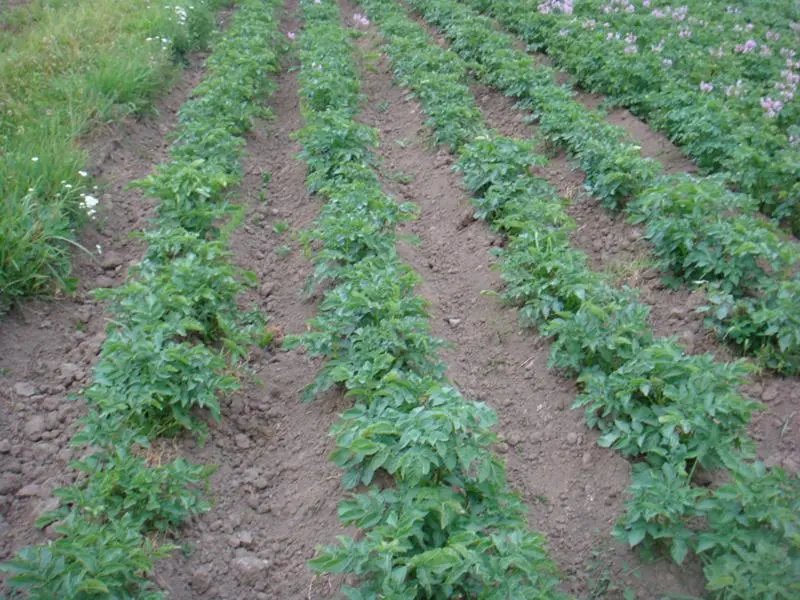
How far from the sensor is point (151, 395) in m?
3.86

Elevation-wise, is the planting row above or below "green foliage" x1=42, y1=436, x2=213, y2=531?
above

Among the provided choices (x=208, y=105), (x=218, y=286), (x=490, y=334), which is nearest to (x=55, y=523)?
(x=218, y=286)

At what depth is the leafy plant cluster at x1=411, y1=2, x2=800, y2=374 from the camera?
4668mm

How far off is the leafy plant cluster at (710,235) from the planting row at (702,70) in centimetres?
53

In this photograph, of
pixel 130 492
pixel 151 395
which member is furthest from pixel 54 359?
pixel 130 492

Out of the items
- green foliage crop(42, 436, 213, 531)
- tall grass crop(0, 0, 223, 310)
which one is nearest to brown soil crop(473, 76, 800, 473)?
green foliage crop(42, 436, 213, 531)

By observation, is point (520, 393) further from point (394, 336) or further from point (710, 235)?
point (710, 235)

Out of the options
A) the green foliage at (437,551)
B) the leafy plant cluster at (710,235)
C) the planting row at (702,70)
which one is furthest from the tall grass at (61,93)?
the planting row at (702,70)

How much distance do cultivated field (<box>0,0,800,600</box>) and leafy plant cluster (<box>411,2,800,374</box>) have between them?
0.03m

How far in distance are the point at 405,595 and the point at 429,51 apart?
7974 millimetres

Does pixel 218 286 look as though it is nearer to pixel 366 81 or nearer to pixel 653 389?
pixel 653 389

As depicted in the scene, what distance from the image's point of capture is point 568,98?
791cm

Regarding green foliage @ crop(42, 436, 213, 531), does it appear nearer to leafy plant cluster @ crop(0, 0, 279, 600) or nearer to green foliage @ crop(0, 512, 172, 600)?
leafy plant cluster @ crop(0, 0, 279, 600)

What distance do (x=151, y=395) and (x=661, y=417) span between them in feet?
8.13
